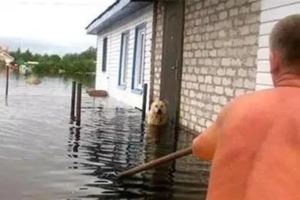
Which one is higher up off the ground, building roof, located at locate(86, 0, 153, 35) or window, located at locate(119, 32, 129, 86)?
building roof, located at locate(86, 0, 153, 35)

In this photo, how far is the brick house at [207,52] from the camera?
32.4ft

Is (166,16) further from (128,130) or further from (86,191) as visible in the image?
(86,191)

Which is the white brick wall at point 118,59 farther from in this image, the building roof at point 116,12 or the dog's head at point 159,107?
the dog's head at point 159,107

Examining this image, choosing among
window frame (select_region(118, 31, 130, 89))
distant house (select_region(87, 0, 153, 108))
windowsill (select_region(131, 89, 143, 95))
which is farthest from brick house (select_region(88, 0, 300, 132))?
window frame (select_region(118, 31, 130, 89))

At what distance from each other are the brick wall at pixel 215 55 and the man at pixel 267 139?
762 centimetres

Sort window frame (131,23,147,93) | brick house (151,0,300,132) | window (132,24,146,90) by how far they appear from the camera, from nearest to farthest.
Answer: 1. brick house (151,0,300,132)
2. window frame (131,23,147,93)
3. window (132,24,146,90)

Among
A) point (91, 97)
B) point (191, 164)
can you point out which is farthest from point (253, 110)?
point (91, 97)

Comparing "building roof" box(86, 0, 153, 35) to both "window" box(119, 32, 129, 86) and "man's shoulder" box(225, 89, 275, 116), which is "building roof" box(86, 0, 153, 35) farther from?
"man's shoulder" box(225, 89, 275, 116)

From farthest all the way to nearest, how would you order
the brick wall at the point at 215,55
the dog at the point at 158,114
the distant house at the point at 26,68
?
the distant house at the point at 26,68
the dog at the point at 158,114
the brick wall at the point at 215,55

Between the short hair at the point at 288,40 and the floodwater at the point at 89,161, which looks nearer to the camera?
the short hair at the point at 288,40

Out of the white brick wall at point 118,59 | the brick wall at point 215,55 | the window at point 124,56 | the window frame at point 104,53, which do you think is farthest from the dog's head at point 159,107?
the window frame at point 104,53

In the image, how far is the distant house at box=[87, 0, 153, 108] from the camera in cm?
1934

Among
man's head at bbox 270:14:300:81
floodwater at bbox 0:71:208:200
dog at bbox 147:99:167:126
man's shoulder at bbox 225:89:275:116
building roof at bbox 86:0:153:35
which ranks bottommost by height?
floodwater at bbox 0:71:208:200

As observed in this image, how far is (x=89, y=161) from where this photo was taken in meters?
9.64
